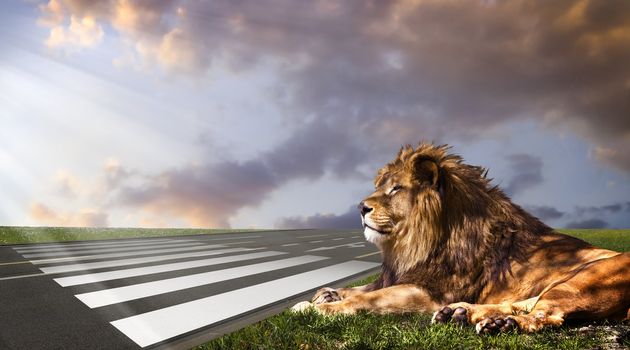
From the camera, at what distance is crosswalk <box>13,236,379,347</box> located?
450 cm

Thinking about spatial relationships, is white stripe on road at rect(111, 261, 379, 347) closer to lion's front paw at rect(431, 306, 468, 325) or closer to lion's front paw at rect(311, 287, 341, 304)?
lion's front paw at rect(311, 287, 341, 304)

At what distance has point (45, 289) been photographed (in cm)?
607

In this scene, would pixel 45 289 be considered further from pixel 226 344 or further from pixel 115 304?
pixel 226 344

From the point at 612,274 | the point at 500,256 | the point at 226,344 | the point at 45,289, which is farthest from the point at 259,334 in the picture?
the point at 45,289

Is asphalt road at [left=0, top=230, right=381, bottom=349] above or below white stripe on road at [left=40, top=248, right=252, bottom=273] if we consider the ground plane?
below

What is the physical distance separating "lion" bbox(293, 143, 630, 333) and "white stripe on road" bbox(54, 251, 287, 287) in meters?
4.67

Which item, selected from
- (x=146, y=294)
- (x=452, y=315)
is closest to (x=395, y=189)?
(x=452, y=315)

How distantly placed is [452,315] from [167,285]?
4.58m

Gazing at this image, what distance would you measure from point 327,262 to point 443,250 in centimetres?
620

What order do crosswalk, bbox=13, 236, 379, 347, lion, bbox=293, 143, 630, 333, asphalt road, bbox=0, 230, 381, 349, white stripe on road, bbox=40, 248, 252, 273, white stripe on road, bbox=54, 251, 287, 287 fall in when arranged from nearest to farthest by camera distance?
lion, bbox=293, 143, 630, 333 < asphalt road, bbox=0, 230, 381, 349 < crosswalk, bbox=13, 236, 379, 347 < white stripe on road, bbox=54, 251, 287, 287 < white stripe on road, bbox=40, 248, 252, 273

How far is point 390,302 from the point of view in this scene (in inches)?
143

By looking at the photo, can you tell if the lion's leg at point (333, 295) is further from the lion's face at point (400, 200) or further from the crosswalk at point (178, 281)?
the crosswalk at point (178, 281)

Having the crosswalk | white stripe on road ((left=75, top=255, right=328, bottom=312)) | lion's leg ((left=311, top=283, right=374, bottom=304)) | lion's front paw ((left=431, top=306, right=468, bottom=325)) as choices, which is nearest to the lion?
lion's front paw ((left=431, top=306, right=468, bottom=325))

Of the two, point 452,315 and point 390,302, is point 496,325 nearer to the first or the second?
point 452,315
